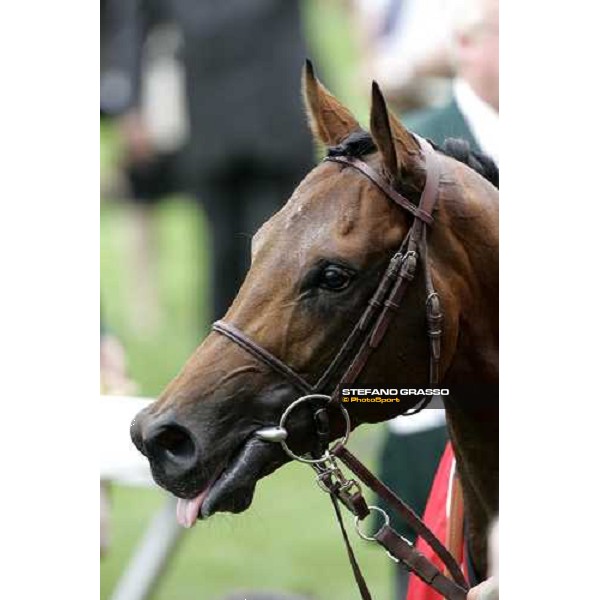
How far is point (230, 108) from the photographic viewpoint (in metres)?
3.91

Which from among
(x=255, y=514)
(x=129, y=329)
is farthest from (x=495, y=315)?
(x=129, y=329)

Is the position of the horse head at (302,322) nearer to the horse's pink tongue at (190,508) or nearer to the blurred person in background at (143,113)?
the horse's pink tongue at (190,508)

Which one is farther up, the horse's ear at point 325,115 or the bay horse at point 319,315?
the horse's ear at point 325,115

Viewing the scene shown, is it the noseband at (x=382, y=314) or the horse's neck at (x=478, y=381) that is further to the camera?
the horse's neck at (x=478, y=381)

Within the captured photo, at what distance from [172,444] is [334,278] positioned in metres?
0.38

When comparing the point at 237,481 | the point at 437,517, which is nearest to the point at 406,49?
the point at 437,517

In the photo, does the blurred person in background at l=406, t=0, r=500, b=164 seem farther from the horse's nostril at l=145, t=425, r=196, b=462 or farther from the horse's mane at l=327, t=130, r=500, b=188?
the horse's nostril at l=145, t=425, r=196, b=462

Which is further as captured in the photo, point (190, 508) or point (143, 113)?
point (143, 113)

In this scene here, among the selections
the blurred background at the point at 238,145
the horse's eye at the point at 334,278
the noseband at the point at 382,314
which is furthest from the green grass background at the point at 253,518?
the horse's eye at the point at 334,278

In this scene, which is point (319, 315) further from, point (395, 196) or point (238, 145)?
point (238, 145)

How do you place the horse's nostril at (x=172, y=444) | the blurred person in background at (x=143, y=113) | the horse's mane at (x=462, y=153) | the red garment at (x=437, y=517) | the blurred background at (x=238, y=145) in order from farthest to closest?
the blurred person in background at (x=143, y=113) < the blurred background at (x=238, y=145) < the red garment at (x=437, y=517) < the horse's mane at (x=462, y=153) < the horse's nostril at (x=172, y=444)

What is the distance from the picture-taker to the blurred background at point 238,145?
3055 mm

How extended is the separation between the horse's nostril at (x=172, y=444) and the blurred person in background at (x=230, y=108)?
2.15 feet
